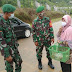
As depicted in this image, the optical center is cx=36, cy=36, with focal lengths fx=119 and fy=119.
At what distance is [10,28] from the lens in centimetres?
257

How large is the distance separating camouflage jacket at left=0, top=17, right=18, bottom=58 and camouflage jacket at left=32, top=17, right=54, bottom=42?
0.97m

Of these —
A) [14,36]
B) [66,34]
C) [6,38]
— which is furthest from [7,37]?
[66,34]

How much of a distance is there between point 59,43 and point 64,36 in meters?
0.25

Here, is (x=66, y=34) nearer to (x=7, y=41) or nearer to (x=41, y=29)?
(x=41, y=29)

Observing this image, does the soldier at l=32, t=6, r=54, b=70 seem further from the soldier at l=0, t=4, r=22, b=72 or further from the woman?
the soldier at l=0, t=4, r=22, b=72

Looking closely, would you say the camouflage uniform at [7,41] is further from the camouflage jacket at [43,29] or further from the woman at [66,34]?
the woman at [66,34]

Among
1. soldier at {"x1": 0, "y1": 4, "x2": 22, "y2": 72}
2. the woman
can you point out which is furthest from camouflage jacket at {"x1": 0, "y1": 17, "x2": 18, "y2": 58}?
the woman

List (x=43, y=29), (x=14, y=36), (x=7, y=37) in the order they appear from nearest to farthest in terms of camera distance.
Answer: (x=7, y=37) < (x=14, y=36) < (x=43, y=29)

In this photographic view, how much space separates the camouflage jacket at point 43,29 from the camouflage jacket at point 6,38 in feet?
3.20

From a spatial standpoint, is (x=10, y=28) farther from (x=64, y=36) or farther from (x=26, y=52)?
(x=26, y=52)

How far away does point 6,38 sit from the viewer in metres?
2.56

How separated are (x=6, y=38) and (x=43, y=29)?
121 centimetres

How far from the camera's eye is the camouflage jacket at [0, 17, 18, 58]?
2.38m

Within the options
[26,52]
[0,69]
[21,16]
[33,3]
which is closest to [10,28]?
[0,69]
